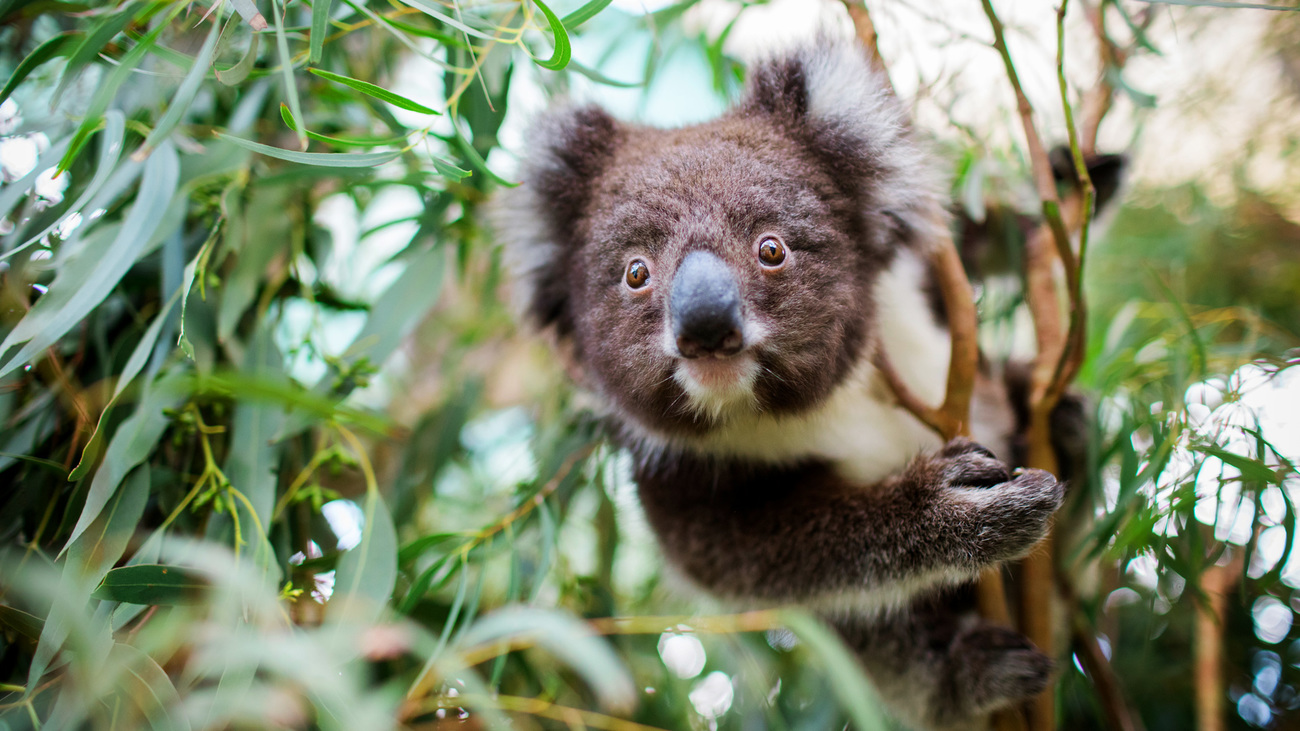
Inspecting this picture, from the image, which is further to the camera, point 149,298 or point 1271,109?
point 1271,109

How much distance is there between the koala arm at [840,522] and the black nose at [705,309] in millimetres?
621

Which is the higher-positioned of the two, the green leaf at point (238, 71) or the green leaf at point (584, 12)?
the green leaf at point (584, 12)

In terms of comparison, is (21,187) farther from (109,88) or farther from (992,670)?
(992,670)

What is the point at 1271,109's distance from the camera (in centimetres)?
256

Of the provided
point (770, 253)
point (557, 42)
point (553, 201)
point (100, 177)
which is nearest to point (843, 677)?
point (770, 253)

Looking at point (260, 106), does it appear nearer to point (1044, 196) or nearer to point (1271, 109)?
point (1044, 196)

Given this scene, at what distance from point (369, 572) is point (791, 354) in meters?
0.91

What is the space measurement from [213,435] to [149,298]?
0.40 metres

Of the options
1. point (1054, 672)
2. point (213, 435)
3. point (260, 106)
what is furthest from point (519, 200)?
point (1054, 672)

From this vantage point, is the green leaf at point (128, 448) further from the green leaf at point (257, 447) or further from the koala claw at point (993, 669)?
the koala claw at point (993, 669)

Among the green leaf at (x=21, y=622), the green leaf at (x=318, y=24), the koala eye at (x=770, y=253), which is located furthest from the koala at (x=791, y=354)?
the green leaf at (x=21, y=622)

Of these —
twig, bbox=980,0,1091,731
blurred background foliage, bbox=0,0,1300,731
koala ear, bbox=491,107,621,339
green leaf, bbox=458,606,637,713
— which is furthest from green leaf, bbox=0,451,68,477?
twig, bbox=980,0,1091,731

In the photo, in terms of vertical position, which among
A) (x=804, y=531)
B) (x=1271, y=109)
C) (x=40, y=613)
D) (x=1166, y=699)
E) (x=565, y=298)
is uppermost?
(x=1271, y=109)

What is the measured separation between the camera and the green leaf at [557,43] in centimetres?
116
